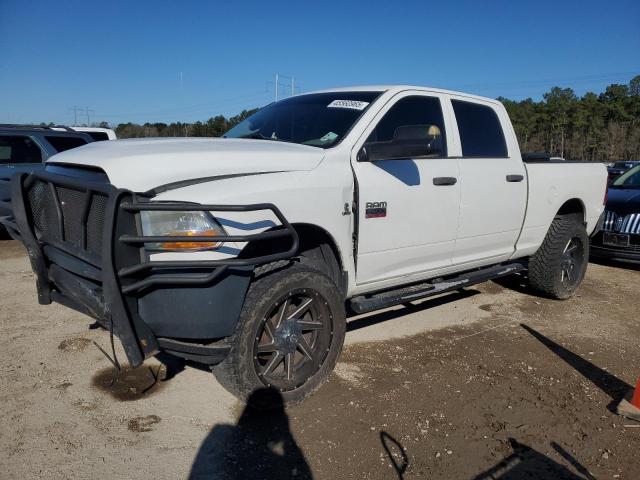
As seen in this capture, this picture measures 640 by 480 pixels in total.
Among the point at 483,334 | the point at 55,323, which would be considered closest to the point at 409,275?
the point at 483,334

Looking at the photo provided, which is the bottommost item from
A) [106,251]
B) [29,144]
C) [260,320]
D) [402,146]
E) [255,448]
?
[255,448]

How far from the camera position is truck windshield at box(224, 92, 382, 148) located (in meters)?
3.75

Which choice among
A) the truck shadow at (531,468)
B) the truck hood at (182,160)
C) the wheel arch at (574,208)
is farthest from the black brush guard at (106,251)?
the wheel arch at (574,208)

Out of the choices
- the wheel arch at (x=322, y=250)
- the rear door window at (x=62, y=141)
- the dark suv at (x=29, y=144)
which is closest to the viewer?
the wheel arch at (x=322, y=250)

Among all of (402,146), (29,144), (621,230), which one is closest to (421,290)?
(402,146)

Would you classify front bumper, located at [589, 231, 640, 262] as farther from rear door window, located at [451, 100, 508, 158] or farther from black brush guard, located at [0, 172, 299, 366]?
black brush guard, located at [0, 172, 299, 366]

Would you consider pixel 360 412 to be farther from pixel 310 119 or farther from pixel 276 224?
pixel 310 119

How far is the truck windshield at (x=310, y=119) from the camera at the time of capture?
375 cm

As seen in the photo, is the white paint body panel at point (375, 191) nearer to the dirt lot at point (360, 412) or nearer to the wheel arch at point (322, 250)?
the wheel arch at point (322, 250)

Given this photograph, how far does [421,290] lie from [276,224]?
166cm

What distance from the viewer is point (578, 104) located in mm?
63375

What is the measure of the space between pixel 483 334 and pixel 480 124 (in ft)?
6.32

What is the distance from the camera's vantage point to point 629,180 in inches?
328

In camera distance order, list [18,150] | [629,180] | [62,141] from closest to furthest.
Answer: [629,180], [18,150], [62,141]
